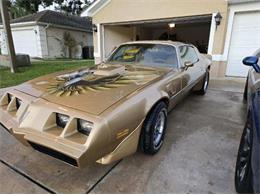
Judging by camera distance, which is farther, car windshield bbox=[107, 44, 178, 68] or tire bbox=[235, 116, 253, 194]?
car windshield bbox=[107, 44, 178, 68]

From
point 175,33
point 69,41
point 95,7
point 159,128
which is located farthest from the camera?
point 69,41

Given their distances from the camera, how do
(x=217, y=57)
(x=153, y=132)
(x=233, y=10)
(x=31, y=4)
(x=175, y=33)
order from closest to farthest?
(x=153, y=132) → (x=233, y=10) → (x=217, y=57) → (x=175, y=33) → (x=31, y=4)

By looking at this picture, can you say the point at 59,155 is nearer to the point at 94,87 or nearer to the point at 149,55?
the point at 94,87

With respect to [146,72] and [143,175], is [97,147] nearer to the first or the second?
[143,175]

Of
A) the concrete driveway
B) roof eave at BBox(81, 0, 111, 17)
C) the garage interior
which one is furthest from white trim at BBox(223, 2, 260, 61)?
the garage interior

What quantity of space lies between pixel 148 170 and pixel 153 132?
437mm

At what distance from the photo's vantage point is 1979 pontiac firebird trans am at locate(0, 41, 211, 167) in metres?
1.63

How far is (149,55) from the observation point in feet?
11.4

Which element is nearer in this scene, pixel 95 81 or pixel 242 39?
pixel 95 81

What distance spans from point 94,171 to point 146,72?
62.0 inches

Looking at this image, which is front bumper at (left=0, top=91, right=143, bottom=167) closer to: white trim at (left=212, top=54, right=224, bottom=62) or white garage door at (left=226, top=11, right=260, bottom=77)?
white trim at (left=212, top=54, right=224, bottom=62)

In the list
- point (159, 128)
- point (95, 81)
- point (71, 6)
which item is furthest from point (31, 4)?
point (159, 128)

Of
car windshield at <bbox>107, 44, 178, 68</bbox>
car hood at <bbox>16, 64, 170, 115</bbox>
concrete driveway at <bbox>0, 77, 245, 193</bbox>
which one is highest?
car windshield at <bbox>107, 44, 178, 68</bbox>

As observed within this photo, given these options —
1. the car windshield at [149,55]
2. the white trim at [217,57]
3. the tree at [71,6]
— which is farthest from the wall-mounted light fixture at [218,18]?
the tree at [71,6]
